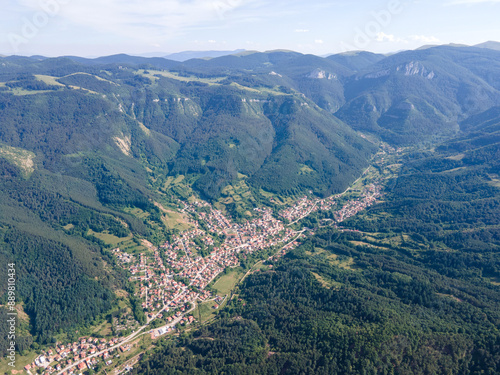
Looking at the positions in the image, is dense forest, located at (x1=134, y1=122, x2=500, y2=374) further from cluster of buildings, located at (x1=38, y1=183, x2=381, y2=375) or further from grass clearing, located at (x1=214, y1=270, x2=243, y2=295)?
cluster of buildings, located at (x1=38, y1=183, x2=381, y2=375)

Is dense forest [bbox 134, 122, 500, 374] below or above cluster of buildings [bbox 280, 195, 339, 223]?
below

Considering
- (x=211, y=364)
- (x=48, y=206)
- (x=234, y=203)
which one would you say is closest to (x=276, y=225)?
(x=234, y=203)

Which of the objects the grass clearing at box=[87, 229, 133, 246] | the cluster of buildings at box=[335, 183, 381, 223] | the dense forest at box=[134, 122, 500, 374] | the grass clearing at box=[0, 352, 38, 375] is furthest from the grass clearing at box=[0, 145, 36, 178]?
the cluster of buildings at box=[335, 183, 381, 223]

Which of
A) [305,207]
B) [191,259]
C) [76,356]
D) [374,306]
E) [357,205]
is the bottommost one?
[76,356]

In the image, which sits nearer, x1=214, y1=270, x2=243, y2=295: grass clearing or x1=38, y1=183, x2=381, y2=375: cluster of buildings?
x1=38, y1=183, x2=381, y2=375: cluster of buildings

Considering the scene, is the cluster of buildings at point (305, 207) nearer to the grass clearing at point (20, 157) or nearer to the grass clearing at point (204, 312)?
the grass clearing at point (204, 312)

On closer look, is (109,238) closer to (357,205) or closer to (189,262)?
(189,262)

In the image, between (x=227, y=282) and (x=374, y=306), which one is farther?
(x=227, y=282)

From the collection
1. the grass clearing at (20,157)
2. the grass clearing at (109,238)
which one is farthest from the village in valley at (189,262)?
the grass clearing at (20,157)

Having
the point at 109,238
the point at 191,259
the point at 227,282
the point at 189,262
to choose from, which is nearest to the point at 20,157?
the point at 109,238
